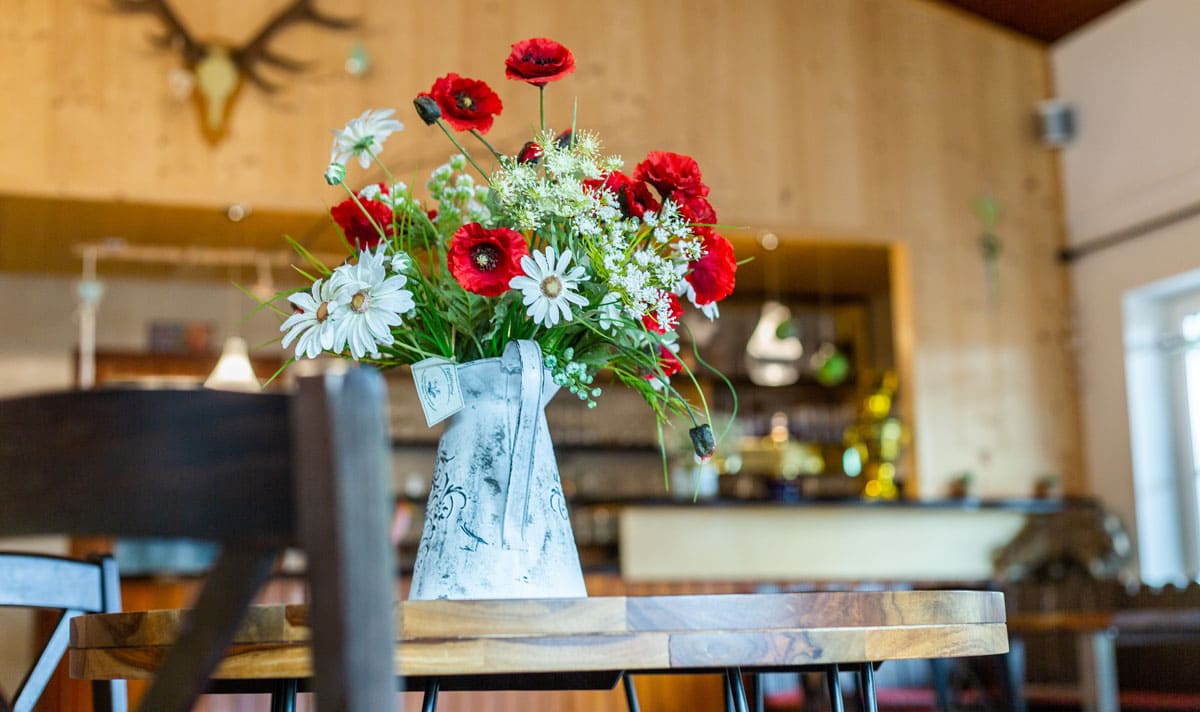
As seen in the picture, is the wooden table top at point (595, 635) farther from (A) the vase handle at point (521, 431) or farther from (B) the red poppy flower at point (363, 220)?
(B) the red poppy flower at point (363, 220)

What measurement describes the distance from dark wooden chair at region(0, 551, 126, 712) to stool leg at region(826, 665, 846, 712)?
0.83m

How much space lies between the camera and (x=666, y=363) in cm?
178

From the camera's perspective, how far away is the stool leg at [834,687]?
1414 millimetres

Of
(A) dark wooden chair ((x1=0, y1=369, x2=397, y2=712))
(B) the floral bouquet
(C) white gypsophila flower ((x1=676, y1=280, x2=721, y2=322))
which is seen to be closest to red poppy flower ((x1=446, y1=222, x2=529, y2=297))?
(B) the floral bouquet

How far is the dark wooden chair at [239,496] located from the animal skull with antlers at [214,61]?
18.4 ft

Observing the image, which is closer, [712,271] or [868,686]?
[868,686]

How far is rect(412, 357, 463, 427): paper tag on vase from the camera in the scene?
154cm

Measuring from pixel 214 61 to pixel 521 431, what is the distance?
5.08 m

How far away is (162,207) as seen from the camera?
20.2 ft

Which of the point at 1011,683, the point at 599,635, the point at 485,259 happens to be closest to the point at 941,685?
the point at 1011,683

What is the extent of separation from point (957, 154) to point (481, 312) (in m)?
6.22

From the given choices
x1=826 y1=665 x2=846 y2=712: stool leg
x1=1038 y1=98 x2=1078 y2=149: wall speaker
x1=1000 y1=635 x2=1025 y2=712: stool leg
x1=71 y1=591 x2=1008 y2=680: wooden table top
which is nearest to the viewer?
x1=71 y1=591 x2=1008 y2=680: wooden table top

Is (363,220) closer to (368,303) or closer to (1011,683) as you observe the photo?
(368,303)

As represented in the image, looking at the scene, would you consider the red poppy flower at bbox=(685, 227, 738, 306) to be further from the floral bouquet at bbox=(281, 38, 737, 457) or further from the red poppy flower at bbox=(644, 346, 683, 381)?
the red poppy flower at bbox=(644, 346, 683, 381)
